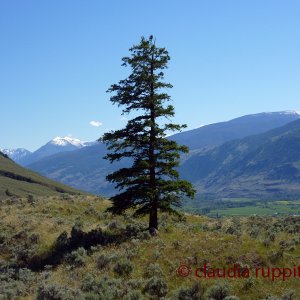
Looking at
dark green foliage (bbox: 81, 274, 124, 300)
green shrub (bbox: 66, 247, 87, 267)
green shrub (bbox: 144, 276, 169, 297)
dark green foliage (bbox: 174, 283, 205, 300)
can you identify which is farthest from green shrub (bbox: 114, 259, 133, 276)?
dark green foliage (bbox: 174, 283, 205, 300)

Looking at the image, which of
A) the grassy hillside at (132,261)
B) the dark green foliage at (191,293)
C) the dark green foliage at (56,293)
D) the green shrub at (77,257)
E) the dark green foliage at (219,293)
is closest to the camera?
the dark green foliage at (56,293)

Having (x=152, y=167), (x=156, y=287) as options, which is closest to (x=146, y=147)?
(x=152, y=167)

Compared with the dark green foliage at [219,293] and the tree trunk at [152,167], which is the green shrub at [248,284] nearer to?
the dark green foliage at [219,293]

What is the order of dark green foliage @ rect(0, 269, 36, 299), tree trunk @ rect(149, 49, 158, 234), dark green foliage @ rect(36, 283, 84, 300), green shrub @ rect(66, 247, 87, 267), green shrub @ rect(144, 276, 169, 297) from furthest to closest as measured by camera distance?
tree trunk @ rect(149, 49, 158, 234)
green shrub @ rect(66, 247, 87, 267)
dark green foliage @ rect(0, 269, 36, 299)
green shrub @ rect(144, 276, 169, 297)
dark green foliage @ rect(36, 283, 84, 300)

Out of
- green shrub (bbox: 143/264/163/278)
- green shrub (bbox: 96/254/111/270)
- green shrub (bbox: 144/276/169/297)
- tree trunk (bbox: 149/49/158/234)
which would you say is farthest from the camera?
tree trunk (bbox: 149/49/158/234)

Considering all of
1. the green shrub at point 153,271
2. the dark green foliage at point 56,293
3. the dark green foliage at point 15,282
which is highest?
the green shrub at point 153,271

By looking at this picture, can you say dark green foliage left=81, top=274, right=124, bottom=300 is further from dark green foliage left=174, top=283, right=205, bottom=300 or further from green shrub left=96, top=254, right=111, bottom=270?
dark green foliage left=174, top=283, right=205, bottom=300

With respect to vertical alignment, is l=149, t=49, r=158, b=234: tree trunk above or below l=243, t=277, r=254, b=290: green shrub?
above

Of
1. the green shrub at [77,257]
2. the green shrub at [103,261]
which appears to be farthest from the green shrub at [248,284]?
the green shrub at [77,257]

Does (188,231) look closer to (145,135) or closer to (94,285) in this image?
(145,135)

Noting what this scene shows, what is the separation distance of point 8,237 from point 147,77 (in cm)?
1605

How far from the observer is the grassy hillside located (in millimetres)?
20047

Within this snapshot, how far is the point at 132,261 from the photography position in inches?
958

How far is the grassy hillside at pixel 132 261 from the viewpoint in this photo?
65.8 feet
